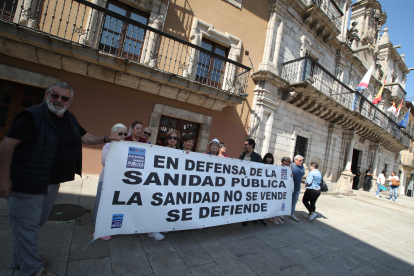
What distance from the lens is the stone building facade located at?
325 inches

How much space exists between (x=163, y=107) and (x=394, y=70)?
24436 mm

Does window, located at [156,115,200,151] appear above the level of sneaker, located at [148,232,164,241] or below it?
above

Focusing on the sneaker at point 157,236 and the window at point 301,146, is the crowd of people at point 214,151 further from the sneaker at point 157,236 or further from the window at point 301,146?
the window at point 301,146

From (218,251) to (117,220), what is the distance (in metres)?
1.41

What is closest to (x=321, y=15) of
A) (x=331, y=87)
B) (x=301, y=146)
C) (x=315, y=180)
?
(x=331, y=87)

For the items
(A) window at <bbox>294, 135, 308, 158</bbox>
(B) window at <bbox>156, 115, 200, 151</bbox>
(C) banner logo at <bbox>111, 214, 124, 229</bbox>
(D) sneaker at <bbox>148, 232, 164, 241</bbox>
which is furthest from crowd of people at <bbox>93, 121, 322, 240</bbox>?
(A) window at <bbox>294, 135, 308, 158</bbox>

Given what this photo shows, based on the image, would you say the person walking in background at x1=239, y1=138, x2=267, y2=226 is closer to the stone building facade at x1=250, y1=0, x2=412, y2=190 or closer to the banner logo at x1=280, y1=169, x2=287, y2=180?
the banner logo at x1=280, y1=169, x2=287, y2=180

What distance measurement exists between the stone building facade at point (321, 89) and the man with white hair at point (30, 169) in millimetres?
6951

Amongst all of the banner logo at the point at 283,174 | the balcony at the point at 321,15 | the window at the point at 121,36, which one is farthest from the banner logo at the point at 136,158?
the balcony at the point at 321,15

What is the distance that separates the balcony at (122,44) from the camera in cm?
484

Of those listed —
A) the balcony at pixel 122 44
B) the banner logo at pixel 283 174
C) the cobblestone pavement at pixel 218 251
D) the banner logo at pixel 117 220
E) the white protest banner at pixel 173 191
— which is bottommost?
the cobblestone pavement at pixel 218 251

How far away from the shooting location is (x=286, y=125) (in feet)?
29.6

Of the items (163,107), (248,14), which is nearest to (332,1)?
(248,14)

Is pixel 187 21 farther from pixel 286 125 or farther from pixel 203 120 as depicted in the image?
pixel 286 125
